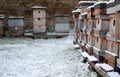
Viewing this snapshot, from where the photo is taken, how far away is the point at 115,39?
838 cm

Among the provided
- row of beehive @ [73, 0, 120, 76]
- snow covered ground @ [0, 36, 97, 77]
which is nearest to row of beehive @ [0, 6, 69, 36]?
snow covered ground @ [0, 36, 97, 77]

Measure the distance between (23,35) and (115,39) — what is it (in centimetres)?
1938

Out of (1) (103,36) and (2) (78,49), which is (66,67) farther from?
(2) (78,49)

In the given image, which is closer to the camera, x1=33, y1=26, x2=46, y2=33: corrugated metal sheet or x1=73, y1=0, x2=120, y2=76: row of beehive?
x1=73, y1=0, x2=120, y2=76: row of beehive

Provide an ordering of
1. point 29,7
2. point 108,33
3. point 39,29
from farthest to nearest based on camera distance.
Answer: point 29,7 → point 39,29 → point 108,33

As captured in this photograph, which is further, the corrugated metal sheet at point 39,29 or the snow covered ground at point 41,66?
the corrugated metal sheet at point 39,29

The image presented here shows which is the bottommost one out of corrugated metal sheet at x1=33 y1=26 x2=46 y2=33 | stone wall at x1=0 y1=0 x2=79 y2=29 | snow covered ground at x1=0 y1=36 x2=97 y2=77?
snow covered ground at x1=0 y1=36 x2=97 y2=77

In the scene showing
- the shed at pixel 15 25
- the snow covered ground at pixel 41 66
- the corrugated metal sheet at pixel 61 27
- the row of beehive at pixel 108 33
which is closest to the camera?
the row of beehive at pixel 108 33

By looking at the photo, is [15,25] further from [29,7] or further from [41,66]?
[41,66]

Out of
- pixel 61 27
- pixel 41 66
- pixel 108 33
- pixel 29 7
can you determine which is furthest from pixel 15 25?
pixel 108 33

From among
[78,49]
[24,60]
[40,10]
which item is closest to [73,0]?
[40,10]

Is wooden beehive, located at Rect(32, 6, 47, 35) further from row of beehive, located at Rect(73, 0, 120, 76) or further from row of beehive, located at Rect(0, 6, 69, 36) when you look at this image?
row of beehive, located at Rect(73, 0, 120, 76)

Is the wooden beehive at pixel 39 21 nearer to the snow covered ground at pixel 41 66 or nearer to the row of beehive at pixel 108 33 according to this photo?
the snow covered ground at pixel 41 66

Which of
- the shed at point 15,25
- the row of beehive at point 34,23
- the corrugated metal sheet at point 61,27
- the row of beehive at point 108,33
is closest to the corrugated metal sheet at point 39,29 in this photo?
the row of beehive at point 34,23
